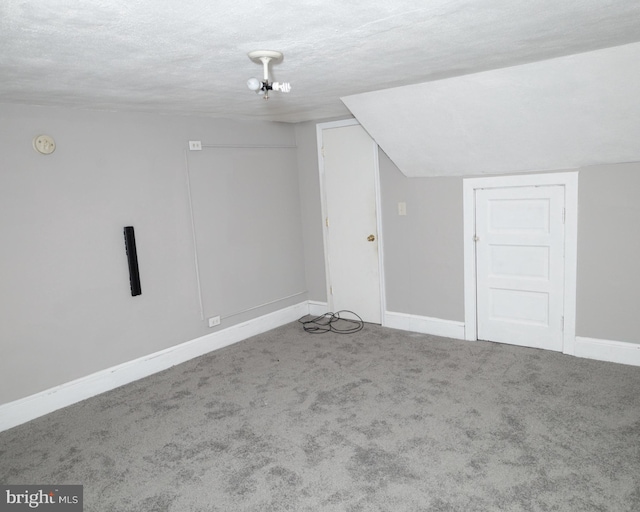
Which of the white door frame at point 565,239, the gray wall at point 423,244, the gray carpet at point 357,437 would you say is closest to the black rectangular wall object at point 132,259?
the gray carpet at point 357,437

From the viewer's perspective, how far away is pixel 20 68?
7.59 feet

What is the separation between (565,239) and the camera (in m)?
3.69

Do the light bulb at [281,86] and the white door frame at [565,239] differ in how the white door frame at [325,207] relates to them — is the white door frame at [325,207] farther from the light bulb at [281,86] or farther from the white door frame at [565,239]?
the light bulb at [281,86]

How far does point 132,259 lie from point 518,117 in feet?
9.90

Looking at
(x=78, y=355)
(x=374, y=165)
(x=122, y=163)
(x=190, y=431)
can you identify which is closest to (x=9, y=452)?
(x=78, y=355)

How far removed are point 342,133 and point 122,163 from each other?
6.92 ft

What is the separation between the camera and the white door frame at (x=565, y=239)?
363cm

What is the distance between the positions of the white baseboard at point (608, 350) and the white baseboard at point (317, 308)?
8.00ft

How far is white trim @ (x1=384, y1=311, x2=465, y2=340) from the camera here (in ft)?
14.3

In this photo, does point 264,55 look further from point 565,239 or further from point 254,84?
point 565,239

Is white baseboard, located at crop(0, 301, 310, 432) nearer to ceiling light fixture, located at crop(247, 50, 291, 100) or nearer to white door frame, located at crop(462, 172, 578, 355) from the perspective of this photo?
white door frame, located at crop(462, 172, 578, 355)

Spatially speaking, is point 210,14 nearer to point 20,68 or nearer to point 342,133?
point 20,68
